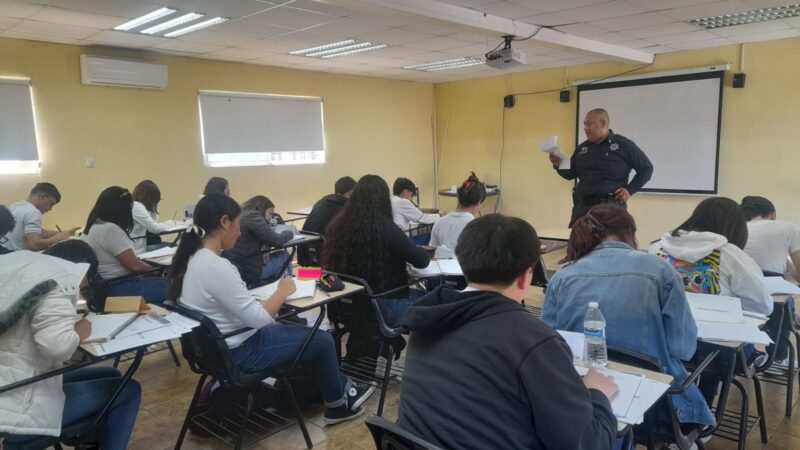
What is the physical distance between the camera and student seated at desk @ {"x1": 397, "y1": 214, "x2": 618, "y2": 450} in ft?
3.57

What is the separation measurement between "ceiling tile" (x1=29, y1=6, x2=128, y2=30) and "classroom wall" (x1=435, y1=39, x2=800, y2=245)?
555 cm

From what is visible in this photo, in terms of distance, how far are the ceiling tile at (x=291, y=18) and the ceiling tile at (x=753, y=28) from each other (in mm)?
3911

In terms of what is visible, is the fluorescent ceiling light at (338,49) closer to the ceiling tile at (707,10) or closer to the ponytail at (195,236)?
the ceiling tile at (707,10)

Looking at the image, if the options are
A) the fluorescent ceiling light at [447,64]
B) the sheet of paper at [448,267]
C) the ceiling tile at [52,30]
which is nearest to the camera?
the sheet of paper at [448,267]

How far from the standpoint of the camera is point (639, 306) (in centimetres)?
166

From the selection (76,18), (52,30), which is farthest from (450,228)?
(52,30)

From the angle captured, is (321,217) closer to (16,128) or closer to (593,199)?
(593,199)

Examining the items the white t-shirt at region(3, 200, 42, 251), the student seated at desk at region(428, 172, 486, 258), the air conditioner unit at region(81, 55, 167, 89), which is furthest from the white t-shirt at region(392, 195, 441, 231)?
the air conditioner unit at region(81, 55, 167, 89)

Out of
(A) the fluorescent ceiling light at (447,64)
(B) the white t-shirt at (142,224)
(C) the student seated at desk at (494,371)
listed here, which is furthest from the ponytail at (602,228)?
(A) the fluorescent ceiling light at (447,64)

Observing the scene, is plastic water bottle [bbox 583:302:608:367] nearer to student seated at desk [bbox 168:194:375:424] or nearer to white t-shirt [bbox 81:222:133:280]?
student seated at desk [bbox 168:194:375:424]

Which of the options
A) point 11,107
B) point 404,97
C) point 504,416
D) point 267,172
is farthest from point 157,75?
point 504,416

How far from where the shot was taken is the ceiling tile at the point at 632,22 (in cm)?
469

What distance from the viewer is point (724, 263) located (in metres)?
2.24

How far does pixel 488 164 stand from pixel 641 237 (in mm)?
2628
